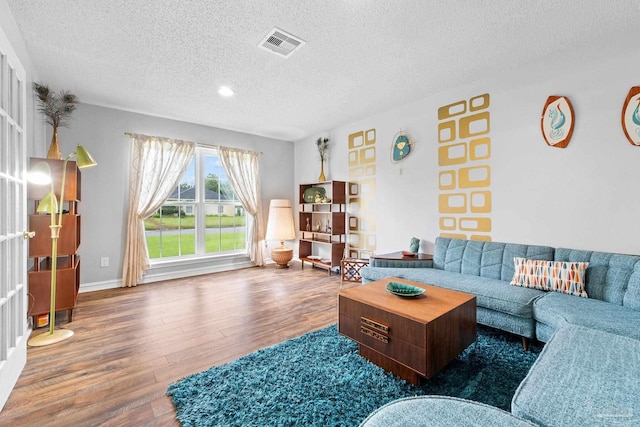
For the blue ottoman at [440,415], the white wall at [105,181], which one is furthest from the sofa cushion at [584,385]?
the white wall at [105,181]

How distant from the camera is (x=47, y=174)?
2.37 m

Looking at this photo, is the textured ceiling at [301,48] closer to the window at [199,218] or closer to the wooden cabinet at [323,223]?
the window at [199,218]

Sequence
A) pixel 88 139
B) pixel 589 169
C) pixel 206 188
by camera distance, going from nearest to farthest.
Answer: pixel 589 169 < pixel 88 139 < pixel 206 188

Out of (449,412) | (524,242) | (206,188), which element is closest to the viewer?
(449,412)

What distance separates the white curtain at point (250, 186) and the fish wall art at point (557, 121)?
4.22m

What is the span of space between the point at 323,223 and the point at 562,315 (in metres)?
3.70

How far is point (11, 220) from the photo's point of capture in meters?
1.81

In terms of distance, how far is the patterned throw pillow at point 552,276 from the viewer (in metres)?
2.22

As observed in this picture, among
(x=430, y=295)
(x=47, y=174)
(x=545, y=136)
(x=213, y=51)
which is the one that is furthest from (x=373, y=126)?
(x=47, y=174)

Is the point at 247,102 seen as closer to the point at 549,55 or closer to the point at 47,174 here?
the point at 47,174

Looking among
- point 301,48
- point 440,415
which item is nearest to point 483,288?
point 440,415

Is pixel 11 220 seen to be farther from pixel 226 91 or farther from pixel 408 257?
pixel 408 257

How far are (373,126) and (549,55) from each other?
2147mm

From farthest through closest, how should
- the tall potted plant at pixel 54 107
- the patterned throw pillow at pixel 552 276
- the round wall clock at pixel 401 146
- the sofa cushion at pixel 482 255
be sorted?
the round wall clock at pixel 401 146, the tall potted plant at pixel 54 107, the sofa cushion at pixel 482 255, the patterned throw pillow at pixel 552 276
